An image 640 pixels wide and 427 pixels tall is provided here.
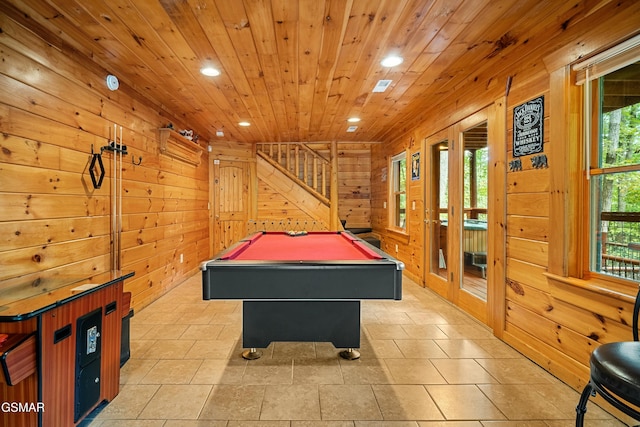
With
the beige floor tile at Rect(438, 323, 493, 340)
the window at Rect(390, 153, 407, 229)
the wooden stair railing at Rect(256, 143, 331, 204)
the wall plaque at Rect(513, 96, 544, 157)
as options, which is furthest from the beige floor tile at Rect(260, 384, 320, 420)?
the wooden stair railing at Rect(256, 143, 331, 204)

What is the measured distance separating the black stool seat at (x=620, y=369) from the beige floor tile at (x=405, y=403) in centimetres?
93

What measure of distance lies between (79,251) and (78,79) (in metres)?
1.41

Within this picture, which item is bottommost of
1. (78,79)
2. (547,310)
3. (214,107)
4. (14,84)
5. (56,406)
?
(56,406)

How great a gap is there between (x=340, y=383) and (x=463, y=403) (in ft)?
2.51

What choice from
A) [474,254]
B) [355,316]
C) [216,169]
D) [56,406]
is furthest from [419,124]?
[56,406]

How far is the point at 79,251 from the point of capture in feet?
8.81

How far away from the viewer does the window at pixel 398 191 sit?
19.3 ft

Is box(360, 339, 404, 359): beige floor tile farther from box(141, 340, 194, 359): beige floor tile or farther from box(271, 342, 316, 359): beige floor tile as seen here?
box(141, 340, 194, 359): beige floor tile

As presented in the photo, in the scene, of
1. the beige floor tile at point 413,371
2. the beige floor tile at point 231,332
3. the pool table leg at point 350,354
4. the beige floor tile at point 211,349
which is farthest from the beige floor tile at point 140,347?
the beige floor tile at point 413,371

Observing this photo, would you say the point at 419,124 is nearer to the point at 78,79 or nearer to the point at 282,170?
the point at 282,170

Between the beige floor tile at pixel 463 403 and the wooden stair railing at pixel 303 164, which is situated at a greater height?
the wooden stair railing at pixel 303 164

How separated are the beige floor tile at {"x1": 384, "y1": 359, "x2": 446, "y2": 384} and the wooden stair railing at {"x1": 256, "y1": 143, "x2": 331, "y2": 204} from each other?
4.56 metres

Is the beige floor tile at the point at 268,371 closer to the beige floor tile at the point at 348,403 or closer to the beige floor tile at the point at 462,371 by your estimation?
the beige floor tile at the point at 348,403

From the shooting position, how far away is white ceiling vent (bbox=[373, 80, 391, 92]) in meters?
3.47
